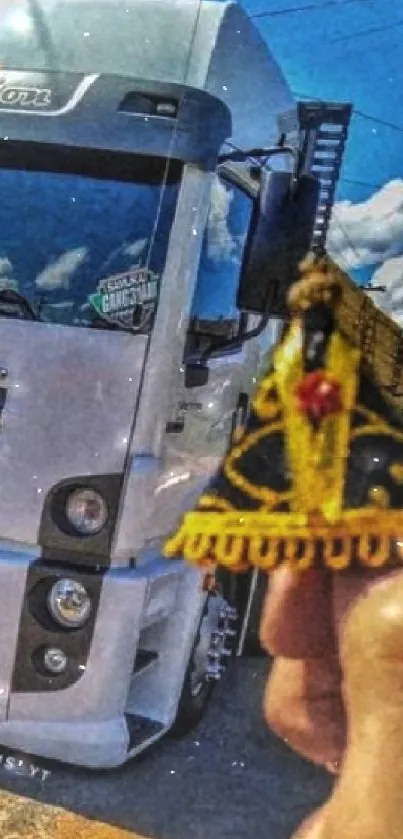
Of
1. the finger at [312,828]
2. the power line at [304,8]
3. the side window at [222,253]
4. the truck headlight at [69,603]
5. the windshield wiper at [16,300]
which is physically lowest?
the finger at [312,828]

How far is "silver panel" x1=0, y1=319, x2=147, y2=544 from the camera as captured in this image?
260 centimetres

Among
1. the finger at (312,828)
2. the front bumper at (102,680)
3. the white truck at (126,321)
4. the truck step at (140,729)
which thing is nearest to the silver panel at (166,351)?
the white truck at (126,321)

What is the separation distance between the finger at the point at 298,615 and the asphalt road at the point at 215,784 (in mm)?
64

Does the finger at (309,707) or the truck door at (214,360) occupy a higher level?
the truck door at (214,360)

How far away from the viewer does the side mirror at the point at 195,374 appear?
8.42 feet

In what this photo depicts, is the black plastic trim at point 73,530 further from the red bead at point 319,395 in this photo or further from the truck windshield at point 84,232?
Result: the red bead at point 319,395

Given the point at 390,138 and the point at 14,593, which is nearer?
the point at 390,138

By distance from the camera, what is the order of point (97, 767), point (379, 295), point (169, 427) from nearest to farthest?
1. point (379, 295)
2. point (169, 427)
3. point (97, 767)

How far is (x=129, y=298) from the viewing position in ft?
8.61

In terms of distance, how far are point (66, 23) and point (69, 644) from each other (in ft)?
4.05

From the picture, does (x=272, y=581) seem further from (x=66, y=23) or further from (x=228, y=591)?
(x=66, y=23)

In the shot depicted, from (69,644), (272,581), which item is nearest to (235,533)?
(272,581)

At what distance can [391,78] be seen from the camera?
241cm

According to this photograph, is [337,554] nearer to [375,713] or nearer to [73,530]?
[375,713]
